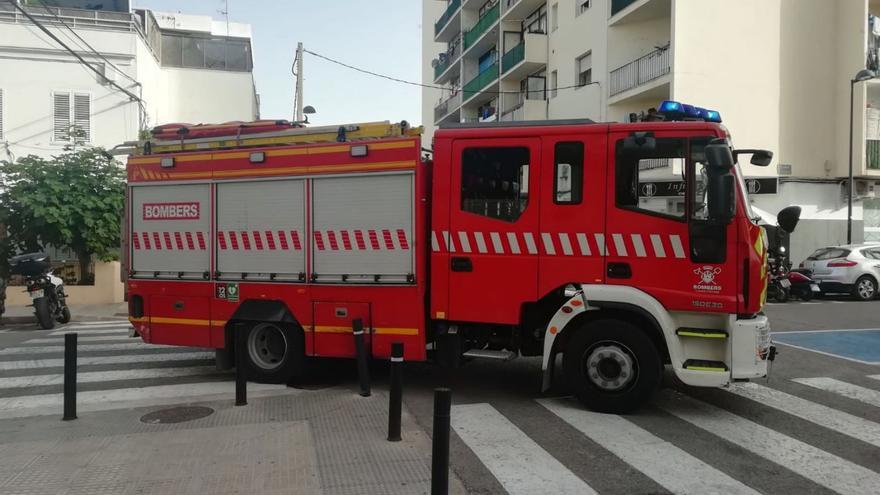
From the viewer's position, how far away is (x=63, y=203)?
1570 cm

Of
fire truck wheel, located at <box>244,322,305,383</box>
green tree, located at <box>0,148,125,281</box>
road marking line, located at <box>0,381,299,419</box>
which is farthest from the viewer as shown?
green tree, located at <box>0,148,125,281</box>

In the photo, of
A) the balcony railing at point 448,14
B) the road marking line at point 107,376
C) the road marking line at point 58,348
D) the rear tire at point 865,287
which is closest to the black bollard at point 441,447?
the road marking line at point 107,376

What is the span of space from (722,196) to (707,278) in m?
0.77

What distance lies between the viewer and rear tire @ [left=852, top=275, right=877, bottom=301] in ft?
59.1

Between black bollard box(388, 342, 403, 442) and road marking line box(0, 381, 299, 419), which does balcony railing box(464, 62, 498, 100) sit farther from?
black bollard box(388, 342, 403, 442)

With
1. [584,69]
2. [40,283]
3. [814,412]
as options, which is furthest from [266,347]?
[584,69]

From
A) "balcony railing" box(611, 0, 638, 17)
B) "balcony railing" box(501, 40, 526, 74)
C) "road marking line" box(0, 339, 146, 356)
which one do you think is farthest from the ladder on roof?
"balcony railing" box(501, 40, 526, 74)

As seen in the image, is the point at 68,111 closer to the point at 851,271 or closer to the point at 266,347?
the point at 266,347

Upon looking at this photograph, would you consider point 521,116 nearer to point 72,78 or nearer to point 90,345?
point 72,78

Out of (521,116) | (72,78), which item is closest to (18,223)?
(72,78)

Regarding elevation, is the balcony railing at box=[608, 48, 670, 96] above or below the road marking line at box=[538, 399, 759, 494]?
above

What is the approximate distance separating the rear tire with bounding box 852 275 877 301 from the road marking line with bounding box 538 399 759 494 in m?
15.6

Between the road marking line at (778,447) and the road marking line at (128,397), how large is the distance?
4.20 metres

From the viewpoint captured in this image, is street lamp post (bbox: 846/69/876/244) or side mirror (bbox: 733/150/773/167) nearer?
side mirror (bbox: 733/150/773/167)
